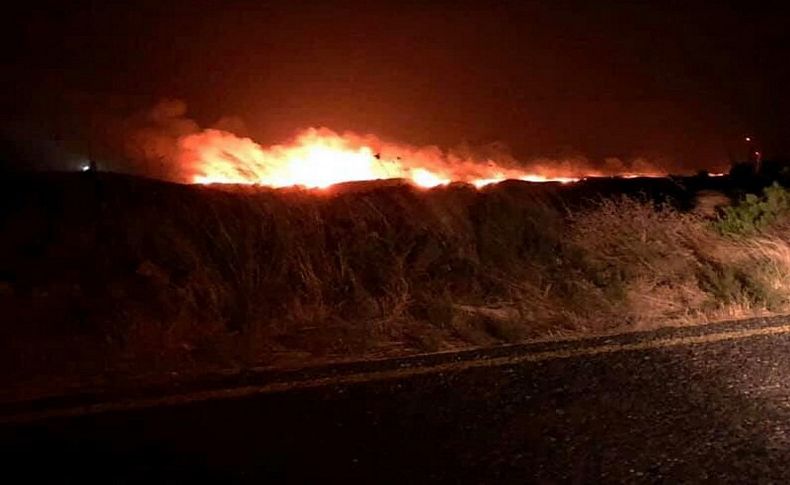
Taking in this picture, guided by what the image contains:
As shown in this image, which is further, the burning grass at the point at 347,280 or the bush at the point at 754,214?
the bush at the point at 754,214

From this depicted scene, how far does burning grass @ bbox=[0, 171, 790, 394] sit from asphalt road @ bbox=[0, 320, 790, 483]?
1.45m

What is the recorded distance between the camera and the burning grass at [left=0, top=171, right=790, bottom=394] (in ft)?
31.2

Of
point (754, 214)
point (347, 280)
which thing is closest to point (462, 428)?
point (347, 280)

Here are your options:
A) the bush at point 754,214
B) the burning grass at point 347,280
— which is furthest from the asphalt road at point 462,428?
the bush at point 754,214

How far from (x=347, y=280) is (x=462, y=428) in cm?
590

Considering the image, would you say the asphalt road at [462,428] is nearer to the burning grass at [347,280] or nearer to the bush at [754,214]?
the burning grass at [347,280]

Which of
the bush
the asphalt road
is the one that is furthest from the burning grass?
the asphalt road

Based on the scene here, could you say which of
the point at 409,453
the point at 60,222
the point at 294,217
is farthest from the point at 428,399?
the point at 60,222

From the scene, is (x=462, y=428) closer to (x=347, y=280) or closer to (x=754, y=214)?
(x=347, y=280)

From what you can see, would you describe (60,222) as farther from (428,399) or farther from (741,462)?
(741,462)

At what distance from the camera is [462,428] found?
6402 mm

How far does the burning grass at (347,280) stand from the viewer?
9500 millimetres

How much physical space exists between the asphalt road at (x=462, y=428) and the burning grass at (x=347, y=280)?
1.45 metres

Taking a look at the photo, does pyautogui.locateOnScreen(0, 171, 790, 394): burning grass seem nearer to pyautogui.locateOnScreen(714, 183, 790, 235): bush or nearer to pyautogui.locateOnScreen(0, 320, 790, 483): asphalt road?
pyautogui.locateOnScreen(714, 183, 790, 235): bush
